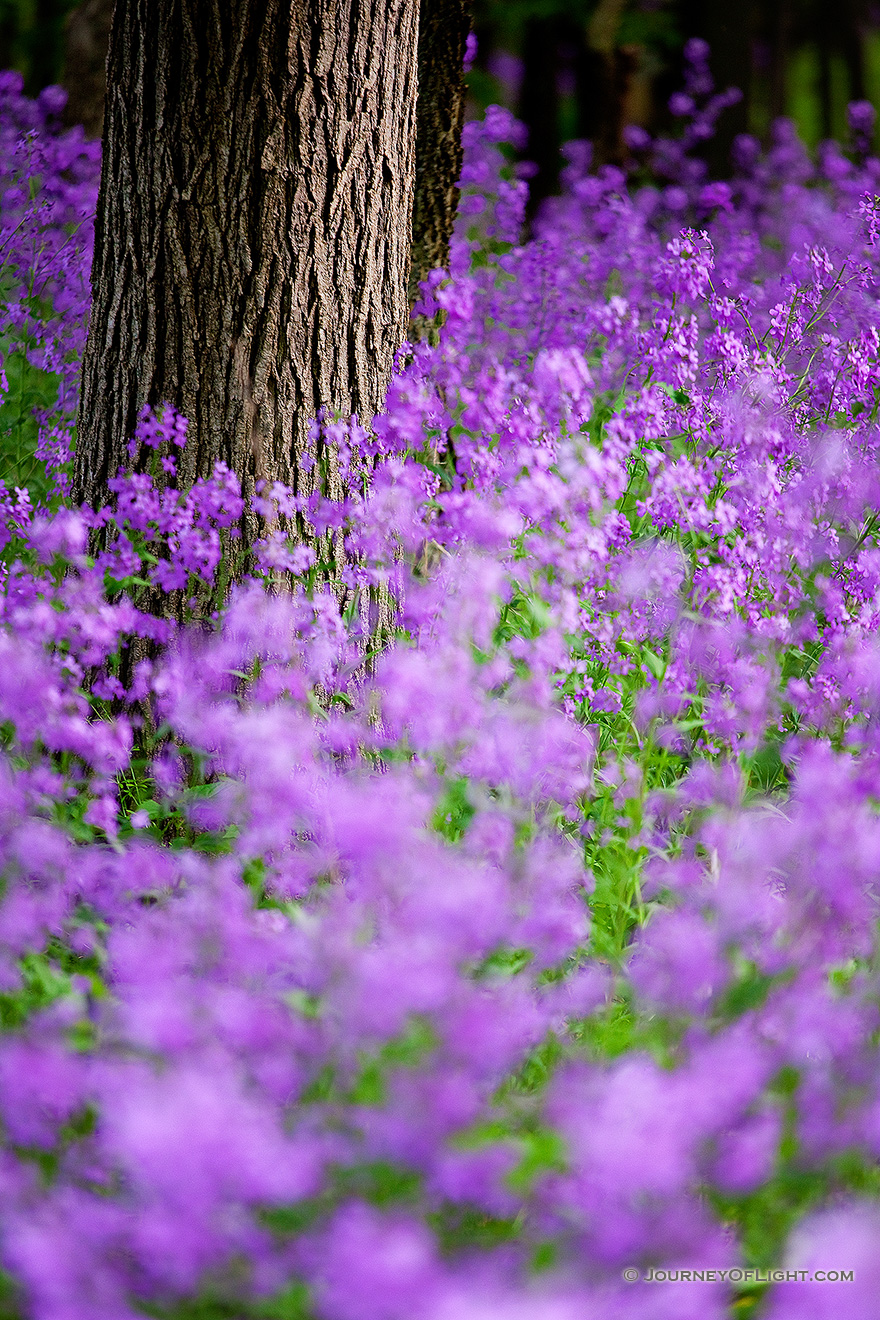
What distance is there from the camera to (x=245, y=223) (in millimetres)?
2664

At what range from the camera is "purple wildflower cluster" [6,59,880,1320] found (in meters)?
1.22

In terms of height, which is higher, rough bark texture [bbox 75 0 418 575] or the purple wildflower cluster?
rough bark texture [bbox 75 0 418 575]

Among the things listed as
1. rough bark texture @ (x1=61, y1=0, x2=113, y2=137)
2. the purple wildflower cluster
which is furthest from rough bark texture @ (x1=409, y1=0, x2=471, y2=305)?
rough bark texture @ (x1=61, y1=0, x2=113, y2=137)

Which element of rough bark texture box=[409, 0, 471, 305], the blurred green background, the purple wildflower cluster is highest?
the blurred green background

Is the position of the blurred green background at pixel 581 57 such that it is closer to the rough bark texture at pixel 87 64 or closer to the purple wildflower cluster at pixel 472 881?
the rough bark texture at pixel 87 64

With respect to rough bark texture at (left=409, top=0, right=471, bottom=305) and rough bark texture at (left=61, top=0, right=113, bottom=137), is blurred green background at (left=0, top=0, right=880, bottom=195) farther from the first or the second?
rough bark texture at (left=409, top=0, right=471, bottom=305)

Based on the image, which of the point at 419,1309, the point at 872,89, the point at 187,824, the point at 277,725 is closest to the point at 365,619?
the point at 187,824

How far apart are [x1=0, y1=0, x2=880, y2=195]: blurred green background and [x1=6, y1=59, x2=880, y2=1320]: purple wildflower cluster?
181 inches

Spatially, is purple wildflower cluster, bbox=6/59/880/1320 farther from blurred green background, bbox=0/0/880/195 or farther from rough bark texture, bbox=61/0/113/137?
blurred green background, bbox=0/0/880/195

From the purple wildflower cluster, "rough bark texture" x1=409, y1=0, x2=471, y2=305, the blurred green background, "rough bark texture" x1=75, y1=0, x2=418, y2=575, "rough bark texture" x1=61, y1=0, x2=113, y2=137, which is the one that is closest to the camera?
the purple wildflower cluster

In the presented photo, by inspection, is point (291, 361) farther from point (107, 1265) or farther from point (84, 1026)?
point (107, 1265)

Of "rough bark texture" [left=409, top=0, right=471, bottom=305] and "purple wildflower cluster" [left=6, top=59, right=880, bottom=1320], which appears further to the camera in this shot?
"rough bark texture" [left=409, top=0, right=471, bottom=305]

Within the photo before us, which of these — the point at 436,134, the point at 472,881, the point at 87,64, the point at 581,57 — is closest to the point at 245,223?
the point at 436,134

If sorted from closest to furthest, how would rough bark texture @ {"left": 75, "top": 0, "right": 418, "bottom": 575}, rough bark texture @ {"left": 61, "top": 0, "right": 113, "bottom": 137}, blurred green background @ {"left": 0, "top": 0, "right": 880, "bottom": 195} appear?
rough bark texture @ {"left": 75, "top": 0, "right": 418, "bottom": 575}, rough bark texture @ {"left": 61, "top": 0, "right": 113, "bottom": 137}, blurred green background @ {"left": 0, "top": 0, "right": 880, "bottom": 195}
